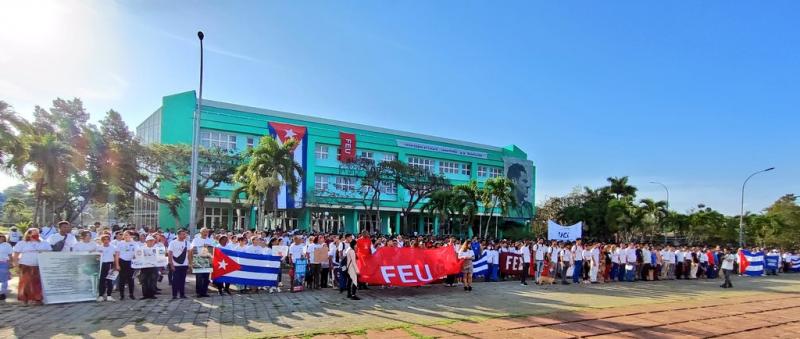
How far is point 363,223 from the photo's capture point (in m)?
52.5

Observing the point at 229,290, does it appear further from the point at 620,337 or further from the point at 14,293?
the point at 620,337

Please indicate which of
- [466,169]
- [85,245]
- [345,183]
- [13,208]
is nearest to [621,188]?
[466,169]

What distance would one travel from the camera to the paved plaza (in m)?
8.14

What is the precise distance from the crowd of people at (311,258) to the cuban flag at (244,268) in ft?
0.95

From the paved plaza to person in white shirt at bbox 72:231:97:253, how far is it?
1167 millimetres

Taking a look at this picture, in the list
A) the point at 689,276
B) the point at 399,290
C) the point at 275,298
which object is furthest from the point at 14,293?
the point at 689,276

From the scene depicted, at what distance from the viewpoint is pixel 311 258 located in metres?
13.9

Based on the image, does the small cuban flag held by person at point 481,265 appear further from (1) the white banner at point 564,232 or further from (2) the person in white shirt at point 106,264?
(2) the person in white shirt at point 106,264

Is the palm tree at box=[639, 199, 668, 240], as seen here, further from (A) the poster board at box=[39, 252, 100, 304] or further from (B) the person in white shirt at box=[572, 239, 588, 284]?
(A) the poster board at box=[39, 252, 100, 304]

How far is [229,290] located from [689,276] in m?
20.3

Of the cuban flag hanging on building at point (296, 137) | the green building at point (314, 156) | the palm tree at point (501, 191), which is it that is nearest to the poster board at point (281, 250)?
the green building at point (314, 156)

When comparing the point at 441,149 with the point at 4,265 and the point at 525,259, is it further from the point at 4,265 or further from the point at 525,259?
the point at 4,265

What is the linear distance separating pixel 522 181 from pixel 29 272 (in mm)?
57160

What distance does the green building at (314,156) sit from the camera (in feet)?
137
